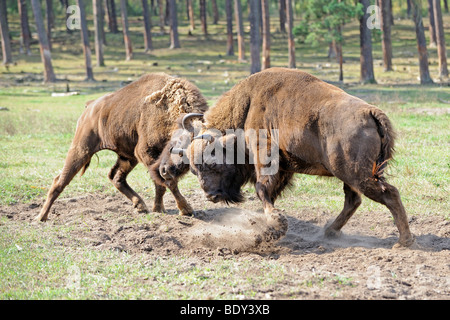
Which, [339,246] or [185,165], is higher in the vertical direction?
[185,165]

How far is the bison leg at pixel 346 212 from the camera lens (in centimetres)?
696

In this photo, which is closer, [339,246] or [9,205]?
[339,246]

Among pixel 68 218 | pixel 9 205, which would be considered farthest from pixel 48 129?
pixel 68 218

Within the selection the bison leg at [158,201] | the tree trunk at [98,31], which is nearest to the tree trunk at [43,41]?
the tree trunk at [98,31]

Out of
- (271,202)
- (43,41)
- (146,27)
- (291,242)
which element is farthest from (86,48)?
(291,242)

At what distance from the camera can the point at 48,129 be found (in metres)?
17.1

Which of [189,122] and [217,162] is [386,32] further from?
[217,162]

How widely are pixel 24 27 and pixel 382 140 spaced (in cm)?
3999

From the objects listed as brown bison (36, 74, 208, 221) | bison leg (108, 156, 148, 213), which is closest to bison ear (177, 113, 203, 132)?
brown bison (36, 74, 208, 221)

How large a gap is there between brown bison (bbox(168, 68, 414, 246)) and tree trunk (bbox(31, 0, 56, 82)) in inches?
1017

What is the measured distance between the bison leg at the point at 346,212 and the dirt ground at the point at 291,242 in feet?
Answer: 0.40

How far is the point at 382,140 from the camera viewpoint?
6.08m
